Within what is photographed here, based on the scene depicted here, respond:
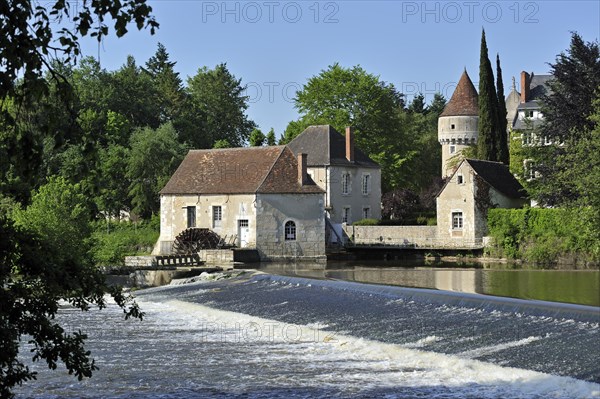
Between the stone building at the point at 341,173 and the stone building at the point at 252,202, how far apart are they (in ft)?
19.3

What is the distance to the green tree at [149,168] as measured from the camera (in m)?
45.6

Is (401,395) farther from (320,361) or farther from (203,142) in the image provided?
(203,142)

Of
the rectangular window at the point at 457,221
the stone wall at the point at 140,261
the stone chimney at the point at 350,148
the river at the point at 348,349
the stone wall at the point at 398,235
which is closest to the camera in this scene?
the river at the point at 348,349

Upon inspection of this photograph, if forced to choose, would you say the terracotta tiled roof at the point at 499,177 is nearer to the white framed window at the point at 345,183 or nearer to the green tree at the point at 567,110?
the green tree at the point at 567,110

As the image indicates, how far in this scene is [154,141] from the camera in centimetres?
4697

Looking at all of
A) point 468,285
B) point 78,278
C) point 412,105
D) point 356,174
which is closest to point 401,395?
point 78,278

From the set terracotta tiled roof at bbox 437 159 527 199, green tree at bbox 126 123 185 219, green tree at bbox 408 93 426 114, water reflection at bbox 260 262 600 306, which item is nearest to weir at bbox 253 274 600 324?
water reflection at bbox 260 262 600 306

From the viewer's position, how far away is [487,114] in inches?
1877

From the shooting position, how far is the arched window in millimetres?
37312

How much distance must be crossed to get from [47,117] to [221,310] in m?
14.4

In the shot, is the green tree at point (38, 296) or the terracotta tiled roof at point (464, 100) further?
the terracotta tiled roof at point (464, 100)

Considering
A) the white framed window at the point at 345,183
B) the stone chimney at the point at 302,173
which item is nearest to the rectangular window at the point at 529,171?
the white framed window at the point at 345,183

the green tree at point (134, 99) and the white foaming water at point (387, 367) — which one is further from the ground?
the green tree at point (134, 99)

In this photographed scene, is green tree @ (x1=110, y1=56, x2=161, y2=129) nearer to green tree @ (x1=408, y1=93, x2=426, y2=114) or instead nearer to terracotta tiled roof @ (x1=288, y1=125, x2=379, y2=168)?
terracotta tiled roof @ (x1=288, y1=125, x2=379, y2=168)
